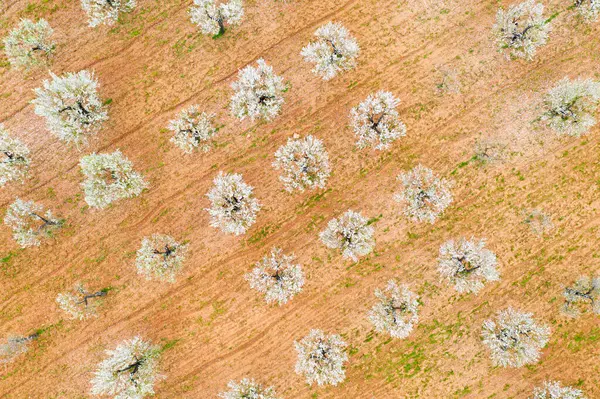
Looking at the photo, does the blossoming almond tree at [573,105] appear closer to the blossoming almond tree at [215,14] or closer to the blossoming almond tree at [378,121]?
the blossoming almond tree at [378,121]

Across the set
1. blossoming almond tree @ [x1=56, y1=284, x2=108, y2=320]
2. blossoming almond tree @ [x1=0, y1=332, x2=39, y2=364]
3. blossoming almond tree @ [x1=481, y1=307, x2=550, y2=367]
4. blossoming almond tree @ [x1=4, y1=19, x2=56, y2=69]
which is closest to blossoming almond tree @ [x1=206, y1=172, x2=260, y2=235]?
blossoming almond tree @ [x1=56, y1=284, x2=108, y2=320]

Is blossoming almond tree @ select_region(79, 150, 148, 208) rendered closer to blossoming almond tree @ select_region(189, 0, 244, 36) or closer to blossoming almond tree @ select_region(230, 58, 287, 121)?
blossoming almond tree @ select_region(230, 58, 287, 121)

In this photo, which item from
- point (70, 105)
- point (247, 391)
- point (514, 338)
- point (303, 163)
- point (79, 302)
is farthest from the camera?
point (79, 302)

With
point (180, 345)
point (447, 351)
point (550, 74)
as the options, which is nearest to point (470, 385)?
point (447, 351)

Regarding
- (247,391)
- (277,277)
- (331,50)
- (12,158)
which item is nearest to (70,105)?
(12,158)

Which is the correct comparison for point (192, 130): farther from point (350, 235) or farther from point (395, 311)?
point (395, 311)
